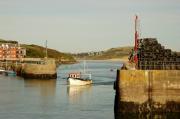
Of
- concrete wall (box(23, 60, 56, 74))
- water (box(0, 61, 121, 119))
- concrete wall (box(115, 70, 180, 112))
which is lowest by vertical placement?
water (box(0, 61, 121, 119))

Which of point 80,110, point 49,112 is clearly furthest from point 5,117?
point 80,110

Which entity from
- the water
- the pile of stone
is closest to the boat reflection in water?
the water

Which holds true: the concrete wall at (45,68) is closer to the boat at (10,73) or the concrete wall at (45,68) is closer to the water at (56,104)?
the boat at (10,73)

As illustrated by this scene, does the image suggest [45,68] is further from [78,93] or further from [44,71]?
[78,93]

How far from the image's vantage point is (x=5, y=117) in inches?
1918

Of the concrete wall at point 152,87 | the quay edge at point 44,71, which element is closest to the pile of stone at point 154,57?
the concrete wall at point 152,87

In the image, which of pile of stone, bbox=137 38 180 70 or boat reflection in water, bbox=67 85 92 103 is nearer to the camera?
pile of stone, bbox=137 38 180 70

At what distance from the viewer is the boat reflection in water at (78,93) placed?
6575 centimetres

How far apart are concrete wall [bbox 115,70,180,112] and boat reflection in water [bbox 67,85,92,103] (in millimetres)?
19961

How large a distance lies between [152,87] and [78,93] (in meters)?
30.9

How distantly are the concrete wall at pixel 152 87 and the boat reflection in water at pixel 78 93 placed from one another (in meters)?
20.0

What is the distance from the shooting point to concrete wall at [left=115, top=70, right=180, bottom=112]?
4419 centimetres

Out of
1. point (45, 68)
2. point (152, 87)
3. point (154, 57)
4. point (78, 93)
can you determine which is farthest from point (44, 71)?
point (152, 87)

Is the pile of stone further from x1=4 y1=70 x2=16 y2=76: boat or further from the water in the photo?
x1=4 y1=70 x2=16 y2=76: boat
